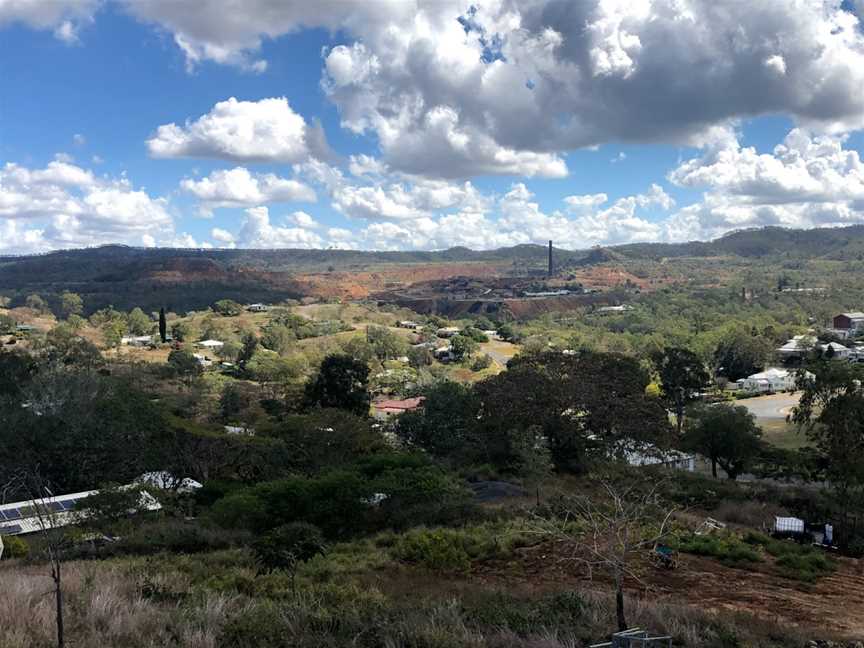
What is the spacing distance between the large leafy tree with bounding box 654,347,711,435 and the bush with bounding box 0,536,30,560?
31.8 meters

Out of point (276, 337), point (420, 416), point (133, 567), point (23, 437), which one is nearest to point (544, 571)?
point (133, 567)

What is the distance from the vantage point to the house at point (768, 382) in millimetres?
58312

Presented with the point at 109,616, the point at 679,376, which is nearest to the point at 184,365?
the point at 679,376

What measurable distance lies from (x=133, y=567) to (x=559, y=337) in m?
74.0

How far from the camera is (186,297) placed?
116312mm

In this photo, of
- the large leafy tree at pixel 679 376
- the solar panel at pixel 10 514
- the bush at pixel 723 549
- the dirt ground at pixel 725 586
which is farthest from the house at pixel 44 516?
the large leafy tree at pixel 679 376

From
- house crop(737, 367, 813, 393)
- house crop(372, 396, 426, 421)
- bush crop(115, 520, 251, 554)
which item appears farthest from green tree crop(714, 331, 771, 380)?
bush crop(115, 520, 251, 554)

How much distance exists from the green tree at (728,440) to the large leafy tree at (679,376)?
9380mm

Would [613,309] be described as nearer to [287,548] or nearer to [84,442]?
[84,442]

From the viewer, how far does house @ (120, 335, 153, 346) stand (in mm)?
72750

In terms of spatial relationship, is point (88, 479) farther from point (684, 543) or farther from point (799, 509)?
point (799, 509)

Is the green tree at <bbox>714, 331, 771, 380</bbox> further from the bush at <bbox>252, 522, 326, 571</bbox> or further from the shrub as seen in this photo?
the shrub

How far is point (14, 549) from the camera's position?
43.6ft

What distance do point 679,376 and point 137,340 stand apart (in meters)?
59.2
